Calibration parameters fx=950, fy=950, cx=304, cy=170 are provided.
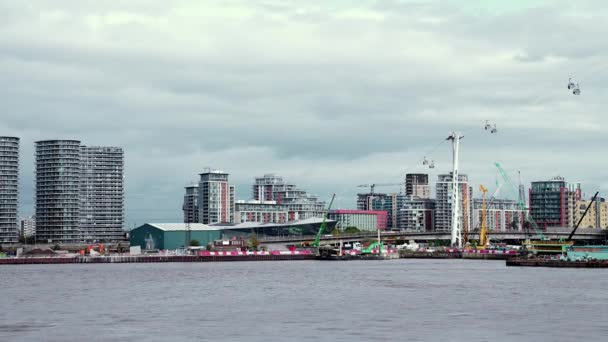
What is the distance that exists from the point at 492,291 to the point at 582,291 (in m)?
7.14

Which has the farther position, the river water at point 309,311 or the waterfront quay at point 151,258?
the waterfront quay at point 151,258

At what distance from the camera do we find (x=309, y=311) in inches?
2336

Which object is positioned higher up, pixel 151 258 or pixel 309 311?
pixel 151 258

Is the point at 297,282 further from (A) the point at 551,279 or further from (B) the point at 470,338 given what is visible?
(B) the point at 470,338

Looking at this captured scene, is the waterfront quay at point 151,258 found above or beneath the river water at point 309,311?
above

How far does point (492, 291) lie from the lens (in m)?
76.4

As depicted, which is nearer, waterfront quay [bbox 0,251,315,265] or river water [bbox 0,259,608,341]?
river water [bbox 0,259,608,341]

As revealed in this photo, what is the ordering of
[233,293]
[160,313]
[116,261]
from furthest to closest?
[116,261] < [233,293] < [160,313]

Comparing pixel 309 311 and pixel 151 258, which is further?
pixel 151 258

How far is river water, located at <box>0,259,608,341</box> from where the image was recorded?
4691 centimetres

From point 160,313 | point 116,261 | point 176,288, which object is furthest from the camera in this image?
point 116,261

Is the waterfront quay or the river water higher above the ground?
the waterfront quay

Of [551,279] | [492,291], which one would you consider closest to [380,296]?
[492,291]

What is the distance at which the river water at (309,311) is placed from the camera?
46906mm
